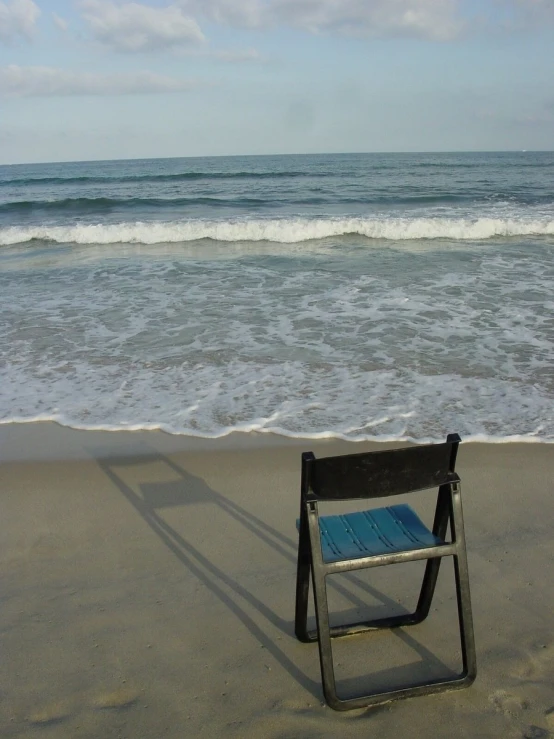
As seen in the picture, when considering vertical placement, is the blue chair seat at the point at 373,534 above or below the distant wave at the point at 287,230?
below

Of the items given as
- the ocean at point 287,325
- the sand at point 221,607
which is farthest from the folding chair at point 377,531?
the ocean at point 287,325

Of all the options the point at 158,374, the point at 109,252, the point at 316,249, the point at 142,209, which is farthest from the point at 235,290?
the point at 142,209

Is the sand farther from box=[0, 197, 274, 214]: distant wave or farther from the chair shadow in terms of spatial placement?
box=[0, 197, 274, 214]: distant wave

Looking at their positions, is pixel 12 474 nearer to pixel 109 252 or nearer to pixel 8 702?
pixel 8 702

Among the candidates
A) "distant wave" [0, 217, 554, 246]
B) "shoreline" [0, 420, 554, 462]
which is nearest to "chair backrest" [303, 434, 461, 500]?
"shoreline" [0, 420, 554, 462]

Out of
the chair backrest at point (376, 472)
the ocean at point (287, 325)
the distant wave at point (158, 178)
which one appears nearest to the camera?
the chair backrest at point (376, 472)

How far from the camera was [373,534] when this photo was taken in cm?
240

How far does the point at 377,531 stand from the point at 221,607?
2.93 feet

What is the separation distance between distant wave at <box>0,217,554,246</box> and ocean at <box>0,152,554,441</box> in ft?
0.17

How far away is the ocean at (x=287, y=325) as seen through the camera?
5125 mm

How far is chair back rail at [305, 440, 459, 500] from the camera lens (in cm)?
211

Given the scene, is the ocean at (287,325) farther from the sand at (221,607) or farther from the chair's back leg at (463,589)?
the chair's back leg at (463,589)

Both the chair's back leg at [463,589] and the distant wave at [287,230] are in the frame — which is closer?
the chair's back leg at [463,589]

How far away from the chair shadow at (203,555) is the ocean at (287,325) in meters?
0.62
